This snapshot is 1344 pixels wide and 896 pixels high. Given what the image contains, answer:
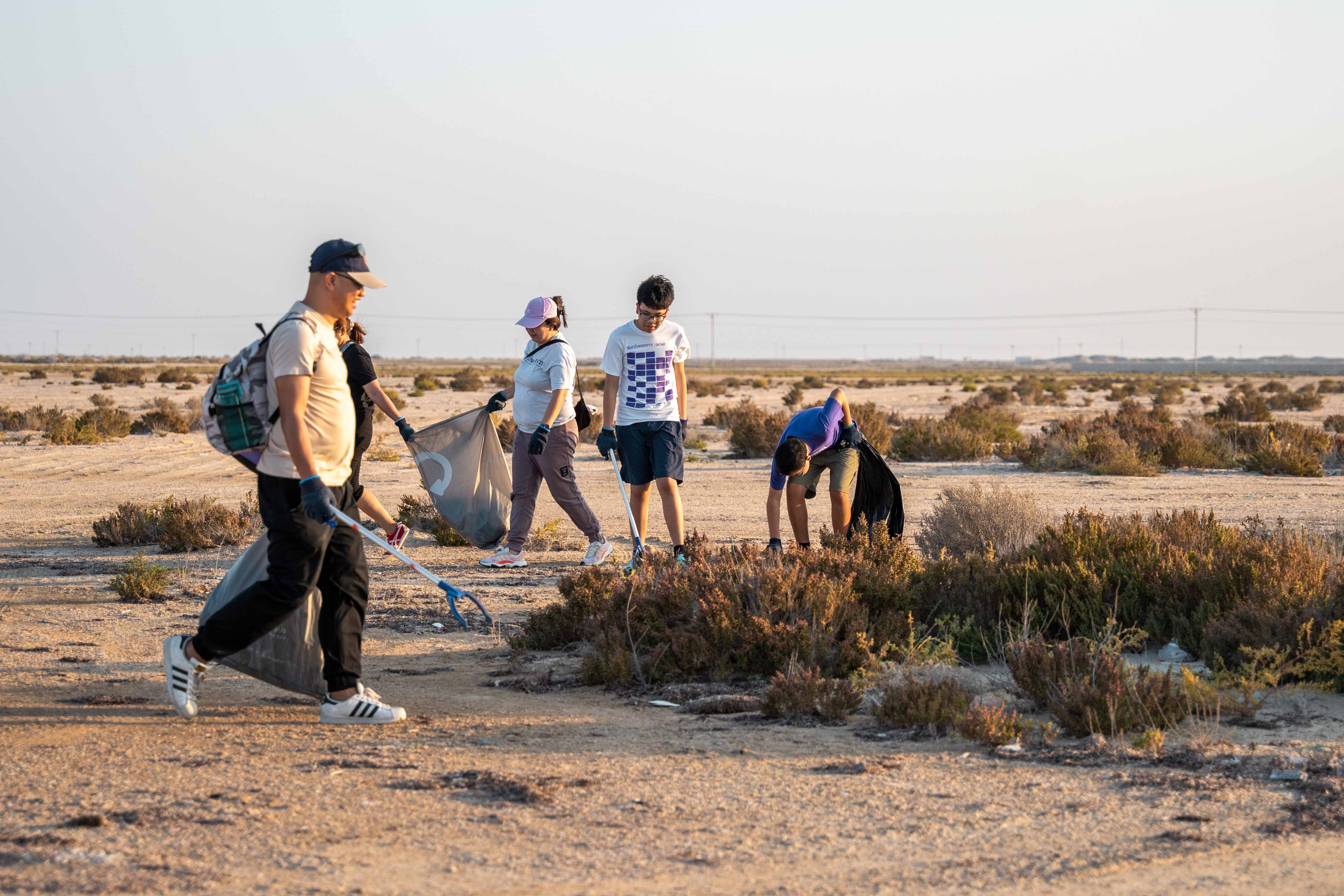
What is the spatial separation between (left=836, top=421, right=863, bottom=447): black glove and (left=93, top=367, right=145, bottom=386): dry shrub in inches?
1813

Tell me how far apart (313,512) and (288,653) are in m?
0.89

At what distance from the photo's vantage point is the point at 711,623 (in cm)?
629

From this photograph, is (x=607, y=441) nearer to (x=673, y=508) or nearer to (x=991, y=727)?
(x=673, y=508)

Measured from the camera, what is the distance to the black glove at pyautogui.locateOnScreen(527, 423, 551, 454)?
878 cm

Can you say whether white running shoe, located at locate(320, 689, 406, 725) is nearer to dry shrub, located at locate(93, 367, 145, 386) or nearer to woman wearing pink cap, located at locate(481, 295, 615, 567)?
woman wearing pink cap, located at locate(481, 295, 615, 567)

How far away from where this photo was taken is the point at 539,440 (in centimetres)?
879

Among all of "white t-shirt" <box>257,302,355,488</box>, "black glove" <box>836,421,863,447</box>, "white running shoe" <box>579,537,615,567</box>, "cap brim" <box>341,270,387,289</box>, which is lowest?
"white running shoe" <box>579,537,615,567</box>

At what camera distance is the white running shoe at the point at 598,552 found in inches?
368

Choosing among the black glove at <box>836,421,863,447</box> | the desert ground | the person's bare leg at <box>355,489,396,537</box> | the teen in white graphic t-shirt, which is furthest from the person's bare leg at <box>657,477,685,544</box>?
the person's bare leg at <box>355,489,396,537</box>

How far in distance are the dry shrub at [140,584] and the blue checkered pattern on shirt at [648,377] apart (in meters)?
3.33

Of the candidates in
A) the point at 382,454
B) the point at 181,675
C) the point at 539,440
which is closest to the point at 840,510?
the point at 539,440

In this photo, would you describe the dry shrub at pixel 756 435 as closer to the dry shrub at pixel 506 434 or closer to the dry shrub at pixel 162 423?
the dry shrub at pixel 506 434

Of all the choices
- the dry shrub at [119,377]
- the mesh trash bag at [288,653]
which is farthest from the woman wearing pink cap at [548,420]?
the dry shrub at [119,377]

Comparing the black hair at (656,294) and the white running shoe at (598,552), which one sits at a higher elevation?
the black hair at (656,294)
